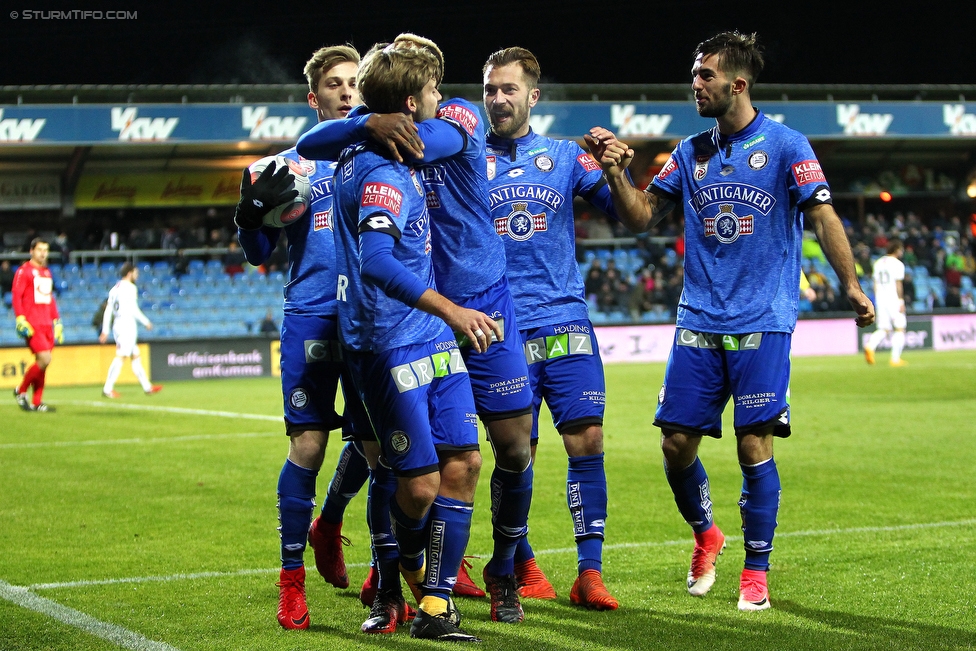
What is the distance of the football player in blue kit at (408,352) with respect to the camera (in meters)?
3.97

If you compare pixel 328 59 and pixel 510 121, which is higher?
pixel 328 59

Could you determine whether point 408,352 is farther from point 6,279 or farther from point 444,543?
point 6,279

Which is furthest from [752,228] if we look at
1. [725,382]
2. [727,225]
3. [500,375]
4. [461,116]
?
[461,116]

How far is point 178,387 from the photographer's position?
66.1ft

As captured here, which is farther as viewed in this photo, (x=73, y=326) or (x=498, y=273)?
(x=73, y=326)

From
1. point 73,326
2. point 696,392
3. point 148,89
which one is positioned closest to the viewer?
point 696,392

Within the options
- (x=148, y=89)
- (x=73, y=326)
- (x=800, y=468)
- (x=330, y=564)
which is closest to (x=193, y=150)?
(x=148, y=89)

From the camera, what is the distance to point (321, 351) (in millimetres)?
4688

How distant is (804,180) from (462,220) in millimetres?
1503

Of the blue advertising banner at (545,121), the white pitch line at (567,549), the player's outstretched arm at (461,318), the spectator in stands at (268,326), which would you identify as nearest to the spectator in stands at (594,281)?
the blue advertising banner at (545,121)

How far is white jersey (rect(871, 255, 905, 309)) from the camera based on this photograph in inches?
805

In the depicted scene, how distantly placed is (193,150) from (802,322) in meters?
17.2

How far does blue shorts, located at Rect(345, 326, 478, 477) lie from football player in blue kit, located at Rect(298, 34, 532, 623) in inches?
12.9

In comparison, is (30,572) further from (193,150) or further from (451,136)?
(193,150)
